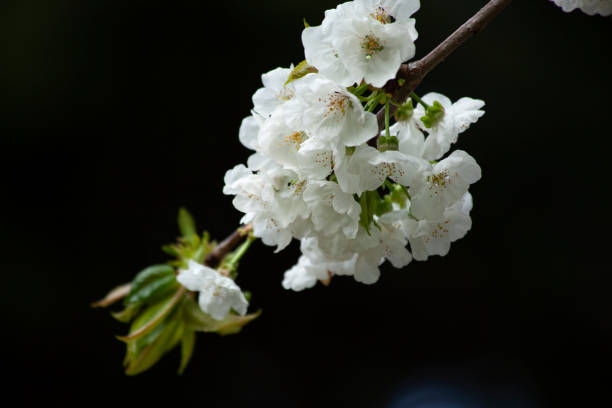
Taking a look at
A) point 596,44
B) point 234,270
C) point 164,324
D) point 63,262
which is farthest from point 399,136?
point 63,262

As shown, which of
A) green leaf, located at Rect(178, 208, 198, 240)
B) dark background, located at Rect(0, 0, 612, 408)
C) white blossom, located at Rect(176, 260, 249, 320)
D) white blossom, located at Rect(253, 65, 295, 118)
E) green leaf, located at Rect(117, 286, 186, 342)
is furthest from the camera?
dark background, located at Rect(0, 0, 612, 408)

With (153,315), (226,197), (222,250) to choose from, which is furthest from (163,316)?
(226,197)

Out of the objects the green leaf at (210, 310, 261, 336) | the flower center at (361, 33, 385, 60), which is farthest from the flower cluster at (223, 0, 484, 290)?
the green leaf at (210, 310, 261, 336)

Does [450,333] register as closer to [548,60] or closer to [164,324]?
[548,60]

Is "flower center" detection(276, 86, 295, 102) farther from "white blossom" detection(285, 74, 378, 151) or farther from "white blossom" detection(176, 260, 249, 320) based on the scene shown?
"white blossom" detection(176, 260, 249, 320)

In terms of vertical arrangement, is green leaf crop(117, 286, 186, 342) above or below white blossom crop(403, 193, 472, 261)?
above
